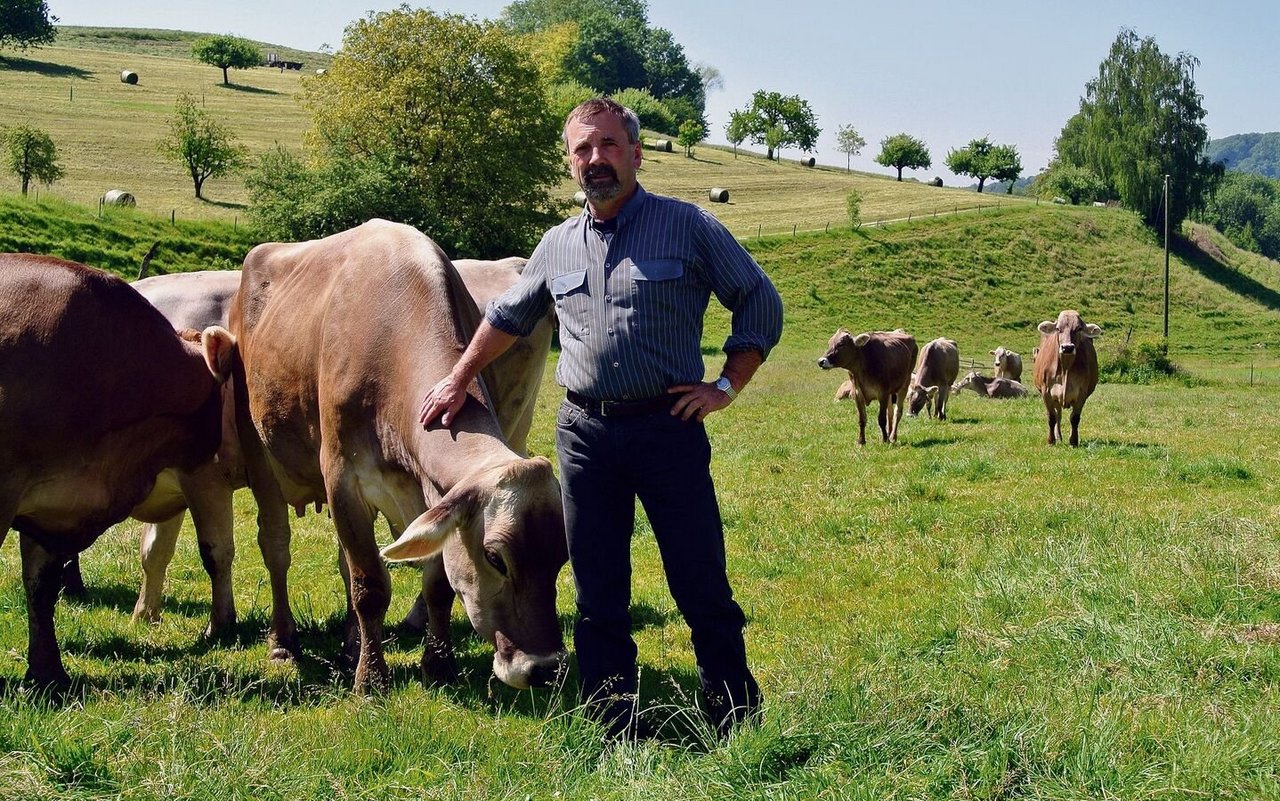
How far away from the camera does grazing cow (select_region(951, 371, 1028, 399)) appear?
100ft

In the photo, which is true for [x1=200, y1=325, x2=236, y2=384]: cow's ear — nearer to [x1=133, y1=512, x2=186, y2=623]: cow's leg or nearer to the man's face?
[x1=133, y1=512, x2=186, y2=623]: cow's leg

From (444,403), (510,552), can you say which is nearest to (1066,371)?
(444,403)

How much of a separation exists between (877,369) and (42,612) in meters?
14.3

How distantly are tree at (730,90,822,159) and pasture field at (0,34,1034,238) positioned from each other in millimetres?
3711

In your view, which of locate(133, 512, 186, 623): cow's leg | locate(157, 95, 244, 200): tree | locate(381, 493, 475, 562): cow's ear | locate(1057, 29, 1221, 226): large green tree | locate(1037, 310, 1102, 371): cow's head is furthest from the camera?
locate(1057, 29, 1221, 226): large green tree

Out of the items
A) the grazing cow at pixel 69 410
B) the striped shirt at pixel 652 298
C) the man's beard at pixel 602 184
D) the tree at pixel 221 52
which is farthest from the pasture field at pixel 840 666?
the tree at pixel 221 52

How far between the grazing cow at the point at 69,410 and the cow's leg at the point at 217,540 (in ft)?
2.26

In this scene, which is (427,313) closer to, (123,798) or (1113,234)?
(123,798)

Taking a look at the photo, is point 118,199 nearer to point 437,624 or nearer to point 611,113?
point 437,624

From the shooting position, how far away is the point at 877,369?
18.3 metres

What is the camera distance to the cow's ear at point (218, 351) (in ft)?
23.5

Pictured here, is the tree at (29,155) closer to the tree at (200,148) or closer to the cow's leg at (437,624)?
the tree at (200,148)

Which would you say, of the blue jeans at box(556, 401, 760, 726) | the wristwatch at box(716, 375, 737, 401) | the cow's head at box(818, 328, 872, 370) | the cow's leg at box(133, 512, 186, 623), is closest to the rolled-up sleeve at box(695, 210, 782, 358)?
the wristwatch at box(716, 375, 737, 401)

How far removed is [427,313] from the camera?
5.88 m
